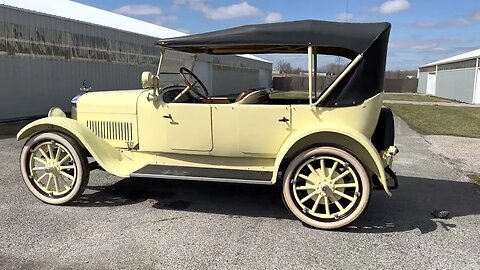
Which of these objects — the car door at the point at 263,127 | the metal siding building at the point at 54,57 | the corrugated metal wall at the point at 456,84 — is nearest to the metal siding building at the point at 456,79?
the corrugated metal wall at the point at 456,84

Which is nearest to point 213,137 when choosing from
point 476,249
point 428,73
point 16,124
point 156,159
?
point 156,159

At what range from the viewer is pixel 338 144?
4.06m

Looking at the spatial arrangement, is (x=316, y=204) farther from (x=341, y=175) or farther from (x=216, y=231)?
(x=216, y=231)

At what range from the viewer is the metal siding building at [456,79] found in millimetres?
28641

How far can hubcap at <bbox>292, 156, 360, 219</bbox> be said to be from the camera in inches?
157

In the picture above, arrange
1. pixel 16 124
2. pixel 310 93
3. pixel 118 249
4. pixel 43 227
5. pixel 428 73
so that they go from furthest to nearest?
pixel 428 73, pixel 16 124, pixel 310 93, pixel 43 227, pixel 118 249

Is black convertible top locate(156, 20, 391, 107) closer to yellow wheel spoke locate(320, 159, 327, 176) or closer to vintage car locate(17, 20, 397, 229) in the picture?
vintage car locate(17, 20, 397, 229)

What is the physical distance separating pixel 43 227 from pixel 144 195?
1.34 m

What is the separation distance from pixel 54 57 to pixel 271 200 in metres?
11.2

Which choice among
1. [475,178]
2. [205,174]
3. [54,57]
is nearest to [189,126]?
[205,174]

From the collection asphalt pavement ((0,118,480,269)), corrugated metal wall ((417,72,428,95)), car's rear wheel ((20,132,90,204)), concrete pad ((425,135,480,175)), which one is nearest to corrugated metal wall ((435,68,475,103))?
corrugated metal wall ((417,72,428,95))

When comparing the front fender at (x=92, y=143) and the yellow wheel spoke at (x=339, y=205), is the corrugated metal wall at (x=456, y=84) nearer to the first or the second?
the yellow wheel spoke at (x=339, y=205)

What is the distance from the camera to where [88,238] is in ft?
12.0

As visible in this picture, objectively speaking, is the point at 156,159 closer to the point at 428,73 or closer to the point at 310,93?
the point at 310,93
